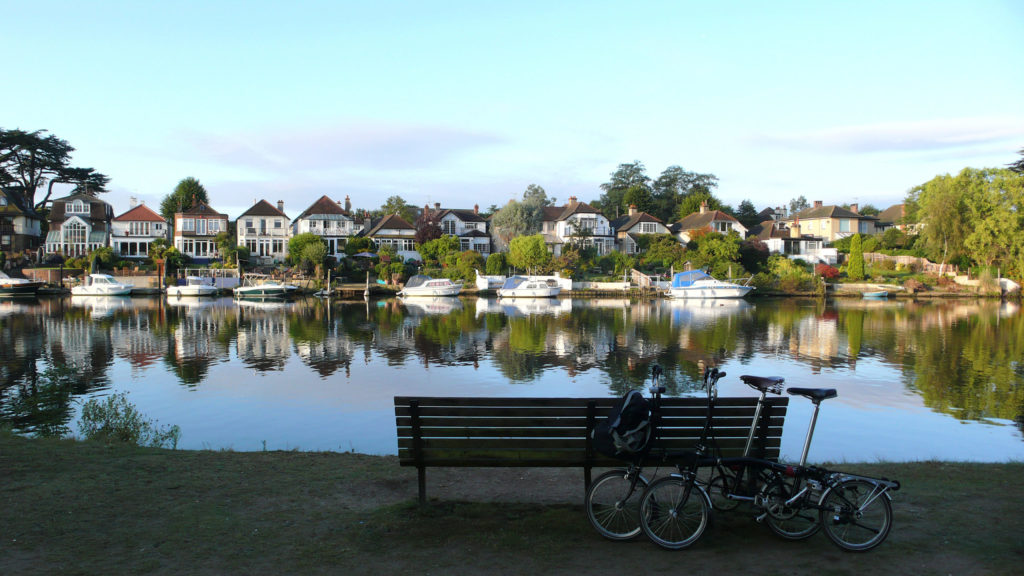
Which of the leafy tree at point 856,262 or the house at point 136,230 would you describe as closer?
the leafy tree at point 856,262

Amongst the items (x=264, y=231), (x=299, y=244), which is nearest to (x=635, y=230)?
(x=299, y=244)

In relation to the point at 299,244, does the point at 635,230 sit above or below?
above

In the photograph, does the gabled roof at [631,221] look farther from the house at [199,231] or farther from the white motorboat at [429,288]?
the house at [199,231]

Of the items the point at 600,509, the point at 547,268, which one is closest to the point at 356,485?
the point at 600,509

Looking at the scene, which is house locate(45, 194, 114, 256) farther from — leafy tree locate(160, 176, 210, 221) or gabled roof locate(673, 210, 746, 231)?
gabled roof locate(673, 210, 746, 231)

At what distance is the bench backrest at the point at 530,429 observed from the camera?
6.14m

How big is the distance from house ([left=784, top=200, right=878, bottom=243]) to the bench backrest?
9313 centimetres

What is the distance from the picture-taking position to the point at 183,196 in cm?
9144

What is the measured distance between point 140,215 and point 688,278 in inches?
2494

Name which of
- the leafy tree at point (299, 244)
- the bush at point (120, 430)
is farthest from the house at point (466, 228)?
the bush at point (120, 430)

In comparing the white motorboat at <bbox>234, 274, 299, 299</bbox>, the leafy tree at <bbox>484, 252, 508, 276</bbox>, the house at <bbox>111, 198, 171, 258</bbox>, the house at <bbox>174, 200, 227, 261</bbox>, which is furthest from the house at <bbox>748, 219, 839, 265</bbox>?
the house at <bbox>111, 198, 171, 258</bbox>

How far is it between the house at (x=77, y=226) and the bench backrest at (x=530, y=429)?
85.5 m

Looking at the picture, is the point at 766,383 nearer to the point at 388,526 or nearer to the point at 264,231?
the point at 388,526

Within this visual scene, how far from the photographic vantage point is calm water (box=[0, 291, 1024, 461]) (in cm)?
1274
